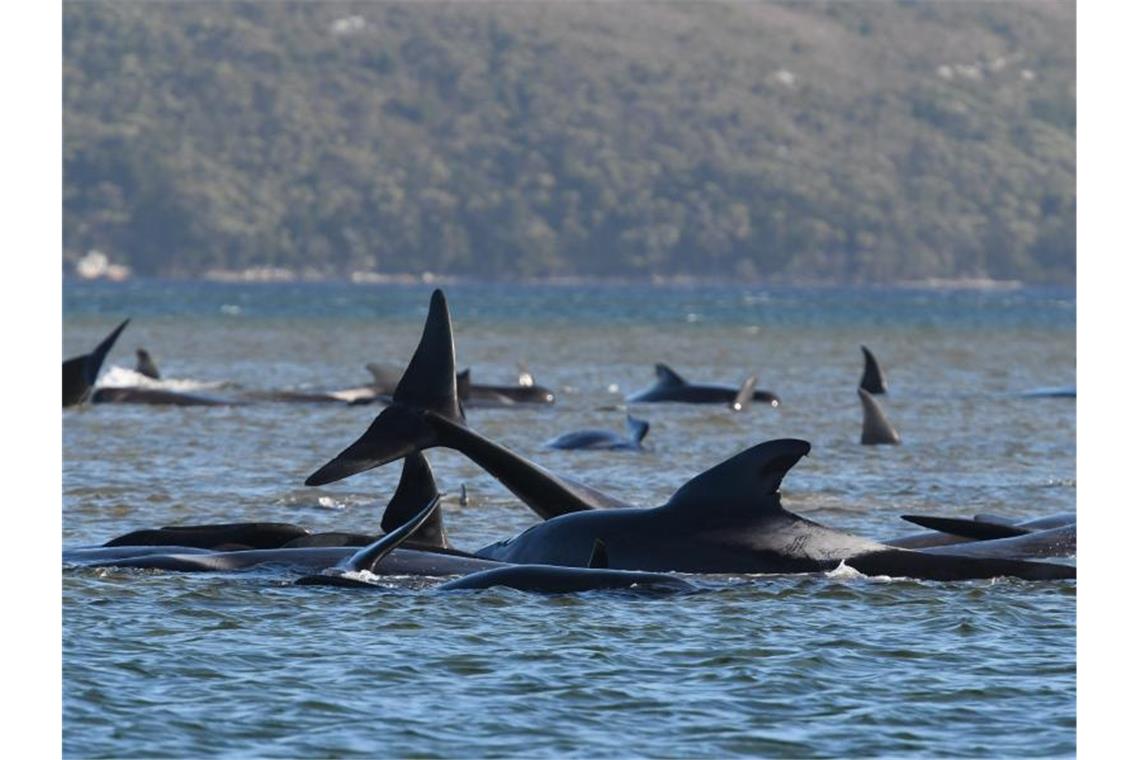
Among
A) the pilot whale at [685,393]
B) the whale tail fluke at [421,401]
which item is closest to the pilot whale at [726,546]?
the whale tail fluke at [421,401]

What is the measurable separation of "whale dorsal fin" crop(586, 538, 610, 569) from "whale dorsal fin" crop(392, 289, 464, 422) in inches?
100

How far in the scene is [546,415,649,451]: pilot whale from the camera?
32344mm

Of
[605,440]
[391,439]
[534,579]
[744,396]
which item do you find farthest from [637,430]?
[534,579]

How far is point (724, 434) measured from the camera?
121 feet

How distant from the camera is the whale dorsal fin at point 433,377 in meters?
19.4

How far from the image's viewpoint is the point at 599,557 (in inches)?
682

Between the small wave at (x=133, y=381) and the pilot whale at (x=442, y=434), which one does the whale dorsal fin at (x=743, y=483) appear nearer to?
the pilot whale at (x=442, y=434)

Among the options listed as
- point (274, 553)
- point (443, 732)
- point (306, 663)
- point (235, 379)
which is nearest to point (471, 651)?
point (306, 663)

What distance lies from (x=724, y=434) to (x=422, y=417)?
1794 centimetres

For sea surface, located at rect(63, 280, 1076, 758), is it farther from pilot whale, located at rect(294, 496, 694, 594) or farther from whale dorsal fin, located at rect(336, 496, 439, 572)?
whale dorsal fin, located at rect(336, 496, 439, 572)
